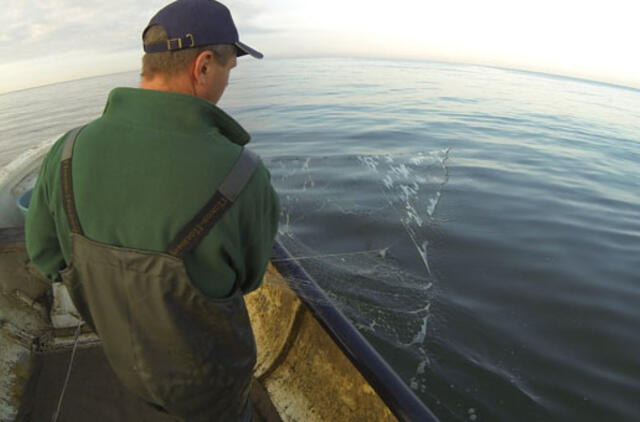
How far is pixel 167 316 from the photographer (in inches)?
50.6

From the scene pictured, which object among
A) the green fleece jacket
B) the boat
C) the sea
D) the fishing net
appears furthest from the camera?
the fishing net

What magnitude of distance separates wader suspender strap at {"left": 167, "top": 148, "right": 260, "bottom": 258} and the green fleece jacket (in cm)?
2

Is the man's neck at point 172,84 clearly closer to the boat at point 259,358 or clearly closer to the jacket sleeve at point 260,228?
the jacket sleeve at point 260,228

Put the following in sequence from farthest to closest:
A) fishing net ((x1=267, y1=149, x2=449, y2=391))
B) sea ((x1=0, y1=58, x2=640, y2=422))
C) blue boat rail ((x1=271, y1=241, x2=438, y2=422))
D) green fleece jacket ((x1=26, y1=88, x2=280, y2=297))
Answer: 1. fishing net ((x1=267, y1=149, x2=449, y2=391))
2. sea ((x1=0, y1=58, x2=640, y2=422))
3. blue boat rail ((x1=271, y1=241, x2=438, y2=422))
4. green fleece jacket ((x1=26, y1=88, x2=280, y2=297))

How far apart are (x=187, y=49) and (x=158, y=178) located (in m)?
0.54

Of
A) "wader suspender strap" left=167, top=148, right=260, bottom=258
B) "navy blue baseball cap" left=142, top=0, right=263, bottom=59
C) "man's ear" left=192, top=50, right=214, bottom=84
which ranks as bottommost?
"wader suspender strap" left=167, top=148, right=260, bottom=258

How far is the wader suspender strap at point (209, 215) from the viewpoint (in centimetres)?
116

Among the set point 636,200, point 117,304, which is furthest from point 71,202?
point 636,200

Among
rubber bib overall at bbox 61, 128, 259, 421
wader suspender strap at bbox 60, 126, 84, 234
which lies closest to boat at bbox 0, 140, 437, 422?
rubber bib overall at bbox 61, 128, 259, 421

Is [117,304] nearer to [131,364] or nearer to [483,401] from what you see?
[131,364]

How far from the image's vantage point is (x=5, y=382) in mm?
3035

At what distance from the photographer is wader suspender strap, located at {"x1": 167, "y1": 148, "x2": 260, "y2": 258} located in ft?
3.82

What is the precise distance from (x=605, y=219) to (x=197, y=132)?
33.0 feet

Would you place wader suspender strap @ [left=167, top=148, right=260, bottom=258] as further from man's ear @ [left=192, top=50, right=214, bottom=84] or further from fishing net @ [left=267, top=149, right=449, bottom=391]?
fishing net @ [left=267, top=149, right=449, bottom=391]
